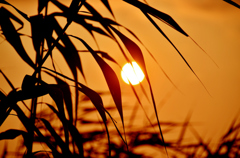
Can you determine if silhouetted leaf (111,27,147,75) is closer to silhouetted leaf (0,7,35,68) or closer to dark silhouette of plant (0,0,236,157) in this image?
dark silhouette of plant (0,0,236,157)

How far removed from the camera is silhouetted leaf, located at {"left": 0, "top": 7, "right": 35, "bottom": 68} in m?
0.43

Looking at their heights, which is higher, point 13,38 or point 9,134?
point 13,38

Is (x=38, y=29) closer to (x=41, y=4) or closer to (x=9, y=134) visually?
(x=41, y=4)

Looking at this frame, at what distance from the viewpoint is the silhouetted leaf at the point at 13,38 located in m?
0.43

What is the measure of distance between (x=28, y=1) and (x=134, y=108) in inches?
20.3

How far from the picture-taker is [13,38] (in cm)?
43

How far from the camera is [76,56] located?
0.49 m

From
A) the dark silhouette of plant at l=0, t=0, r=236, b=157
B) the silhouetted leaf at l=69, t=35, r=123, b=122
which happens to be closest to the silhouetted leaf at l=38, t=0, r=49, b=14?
the dark silhouette of plant at l=0, t=0, r=236, b=157

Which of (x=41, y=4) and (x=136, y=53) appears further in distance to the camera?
→ (x=41, y=4)

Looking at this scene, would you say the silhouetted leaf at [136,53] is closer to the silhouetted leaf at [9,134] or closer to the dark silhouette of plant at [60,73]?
the dark silhouette of plant at [60,73]

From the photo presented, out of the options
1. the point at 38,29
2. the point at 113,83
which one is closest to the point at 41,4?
the point at 38,29

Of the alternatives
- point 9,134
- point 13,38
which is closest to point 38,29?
point 13,38

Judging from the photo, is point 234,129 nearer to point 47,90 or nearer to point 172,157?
point 172,157

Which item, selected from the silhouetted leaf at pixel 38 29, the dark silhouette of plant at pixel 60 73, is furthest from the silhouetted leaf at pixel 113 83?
the silhouetted leaf at pixel 38 29
